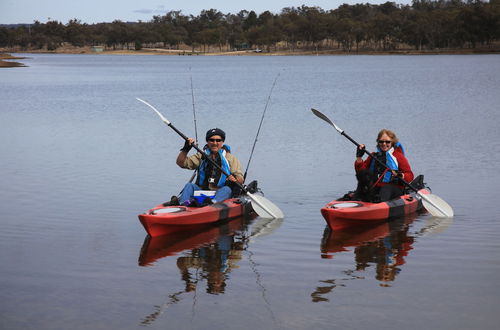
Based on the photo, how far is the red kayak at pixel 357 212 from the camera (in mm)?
12898

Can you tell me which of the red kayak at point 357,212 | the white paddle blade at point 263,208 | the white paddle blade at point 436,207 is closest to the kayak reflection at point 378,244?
the red kayak at point 357,212

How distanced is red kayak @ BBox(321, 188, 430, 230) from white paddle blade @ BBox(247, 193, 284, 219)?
116cm

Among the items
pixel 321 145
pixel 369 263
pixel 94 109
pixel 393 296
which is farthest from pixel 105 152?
pixel 94 109

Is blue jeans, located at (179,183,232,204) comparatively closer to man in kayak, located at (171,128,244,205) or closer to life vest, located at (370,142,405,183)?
man in kayak, located at (171,128,244,205)

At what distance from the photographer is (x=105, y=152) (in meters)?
23.2

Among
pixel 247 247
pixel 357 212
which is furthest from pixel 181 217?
pixel 357 212

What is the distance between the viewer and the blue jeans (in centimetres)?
1308

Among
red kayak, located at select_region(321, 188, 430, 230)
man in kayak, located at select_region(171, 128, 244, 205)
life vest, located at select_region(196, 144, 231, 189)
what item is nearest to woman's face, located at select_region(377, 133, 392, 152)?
red kayak, located at select_region(321, 188, 430, 230)

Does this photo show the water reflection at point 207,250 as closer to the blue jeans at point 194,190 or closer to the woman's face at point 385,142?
the blue jeans at point 194,190

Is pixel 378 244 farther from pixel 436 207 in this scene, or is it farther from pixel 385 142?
pixel 436 207

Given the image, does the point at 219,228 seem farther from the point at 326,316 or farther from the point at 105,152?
the point at 105,152

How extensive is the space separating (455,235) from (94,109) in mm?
29776

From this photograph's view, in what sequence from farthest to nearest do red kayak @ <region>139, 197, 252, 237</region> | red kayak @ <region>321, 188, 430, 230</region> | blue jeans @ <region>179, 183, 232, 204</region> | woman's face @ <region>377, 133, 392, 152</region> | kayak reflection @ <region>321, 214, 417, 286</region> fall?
woman's face @ <region>377, 133, 392, 152</region> < blue jeans @ <region>179, 183, 232, 204</region> < red kayak @ <region>321, 188, 430, 230</region> < red kayak @ <region>139, 197, 252, 237</region> < kayak reflection @ <region>321, 214, 417, 286</region>

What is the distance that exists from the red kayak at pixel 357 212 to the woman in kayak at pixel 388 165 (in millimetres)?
245
